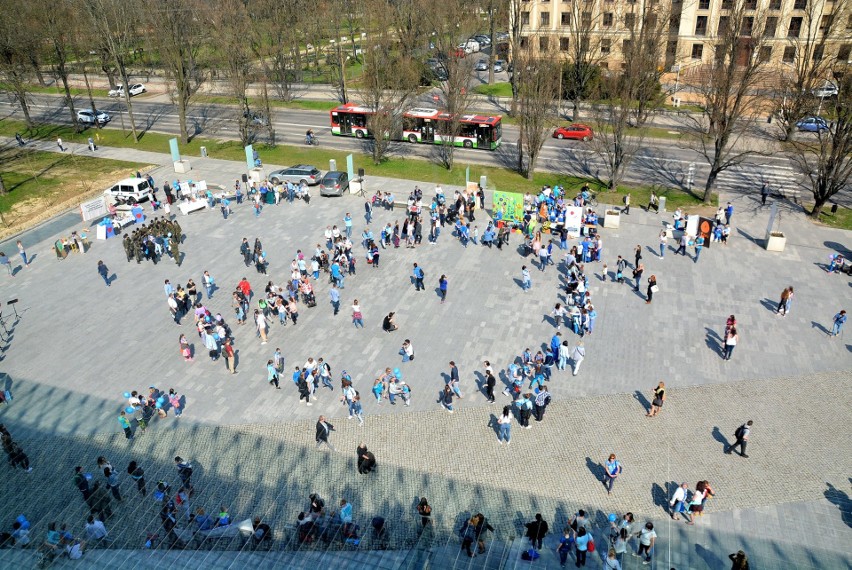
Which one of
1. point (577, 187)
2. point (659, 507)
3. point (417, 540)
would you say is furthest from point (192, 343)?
point (577, 187)

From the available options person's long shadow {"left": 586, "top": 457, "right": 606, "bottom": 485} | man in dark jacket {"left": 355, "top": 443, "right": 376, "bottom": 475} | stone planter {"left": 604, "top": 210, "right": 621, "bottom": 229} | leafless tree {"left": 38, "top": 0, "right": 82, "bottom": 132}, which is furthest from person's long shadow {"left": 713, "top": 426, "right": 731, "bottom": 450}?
leafless tree {"left": 38, "top": 0, "right": 82, "bottom": 132}

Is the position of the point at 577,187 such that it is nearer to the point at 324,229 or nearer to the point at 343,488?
the point at 324,229

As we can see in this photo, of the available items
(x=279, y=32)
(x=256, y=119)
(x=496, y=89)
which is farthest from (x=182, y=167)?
(x=496, y=89)

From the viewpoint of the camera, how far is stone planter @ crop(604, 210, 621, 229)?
30.3 m

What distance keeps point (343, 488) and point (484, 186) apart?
920 inches

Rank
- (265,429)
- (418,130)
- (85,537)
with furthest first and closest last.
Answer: (418,130) < (265,429) < (85,537)

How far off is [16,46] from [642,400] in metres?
55.5

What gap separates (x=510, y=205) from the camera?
30.4m

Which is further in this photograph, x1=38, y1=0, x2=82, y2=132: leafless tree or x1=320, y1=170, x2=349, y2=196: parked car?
x1=38, y1=0, x2=82, y2=132: leafless tree

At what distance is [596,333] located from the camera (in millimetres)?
22422

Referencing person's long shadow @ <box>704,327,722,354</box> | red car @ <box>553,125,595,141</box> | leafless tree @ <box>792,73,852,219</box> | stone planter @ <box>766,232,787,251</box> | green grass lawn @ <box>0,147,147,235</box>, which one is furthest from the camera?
red car @ <box>553,125,595,141</box>

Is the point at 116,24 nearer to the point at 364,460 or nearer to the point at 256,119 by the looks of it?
the point at 256,119

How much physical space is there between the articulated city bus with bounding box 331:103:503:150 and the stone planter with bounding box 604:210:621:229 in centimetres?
1338

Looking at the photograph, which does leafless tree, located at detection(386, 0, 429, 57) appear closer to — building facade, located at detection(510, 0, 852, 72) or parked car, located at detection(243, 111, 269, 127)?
building facade, located at detection(510, 0, 852, 72)
